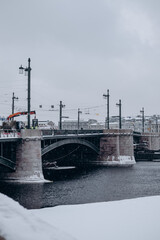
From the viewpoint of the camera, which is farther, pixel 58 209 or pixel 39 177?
pixel 39 177

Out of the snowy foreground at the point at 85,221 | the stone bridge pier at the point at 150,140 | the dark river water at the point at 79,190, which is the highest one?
the stone bridge pier at the point at 150,140

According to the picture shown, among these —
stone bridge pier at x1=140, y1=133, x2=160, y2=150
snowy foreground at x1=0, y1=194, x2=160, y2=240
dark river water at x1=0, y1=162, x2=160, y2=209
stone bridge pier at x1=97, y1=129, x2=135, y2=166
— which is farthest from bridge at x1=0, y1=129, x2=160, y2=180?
stone bridge pier at x1=140, y1=133, x2=160, y2=150

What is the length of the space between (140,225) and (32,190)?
1347 cm

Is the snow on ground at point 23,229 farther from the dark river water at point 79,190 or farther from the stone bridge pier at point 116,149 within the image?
the stone bridge pier at point 116,149

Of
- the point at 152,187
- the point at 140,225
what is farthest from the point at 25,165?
the point at 140,225

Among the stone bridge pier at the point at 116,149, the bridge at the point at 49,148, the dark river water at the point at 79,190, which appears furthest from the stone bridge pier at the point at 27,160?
the stone bridge pier at the point at 116,149

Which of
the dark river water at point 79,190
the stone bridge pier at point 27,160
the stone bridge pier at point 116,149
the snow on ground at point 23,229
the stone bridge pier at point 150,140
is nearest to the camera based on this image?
the snow on ground at point 23,229

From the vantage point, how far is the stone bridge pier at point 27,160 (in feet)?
83.7

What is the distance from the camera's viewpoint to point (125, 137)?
46.5m

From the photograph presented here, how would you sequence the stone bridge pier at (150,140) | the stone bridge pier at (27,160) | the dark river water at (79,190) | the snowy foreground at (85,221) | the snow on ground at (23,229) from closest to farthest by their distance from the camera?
the snow on ground at (23,229)
the snowy foreground at (85,221)
the dark river water at (79,190)
the stone bridge pier at (27,160)
the stone bridge pier at (150,140)

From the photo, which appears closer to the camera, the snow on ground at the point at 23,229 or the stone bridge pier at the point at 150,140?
the snow on ground at the point at 23,229

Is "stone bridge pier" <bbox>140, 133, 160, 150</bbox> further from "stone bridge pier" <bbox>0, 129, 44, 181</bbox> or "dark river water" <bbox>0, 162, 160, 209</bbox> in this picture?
"stone bridge pier" <bbox>0, 129, 44, 181</bbox>

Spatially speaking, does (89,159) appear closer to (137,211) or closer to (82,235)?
(137,211)

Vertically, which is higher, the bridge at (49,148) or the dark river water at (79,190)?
the bridge at (49,148)
